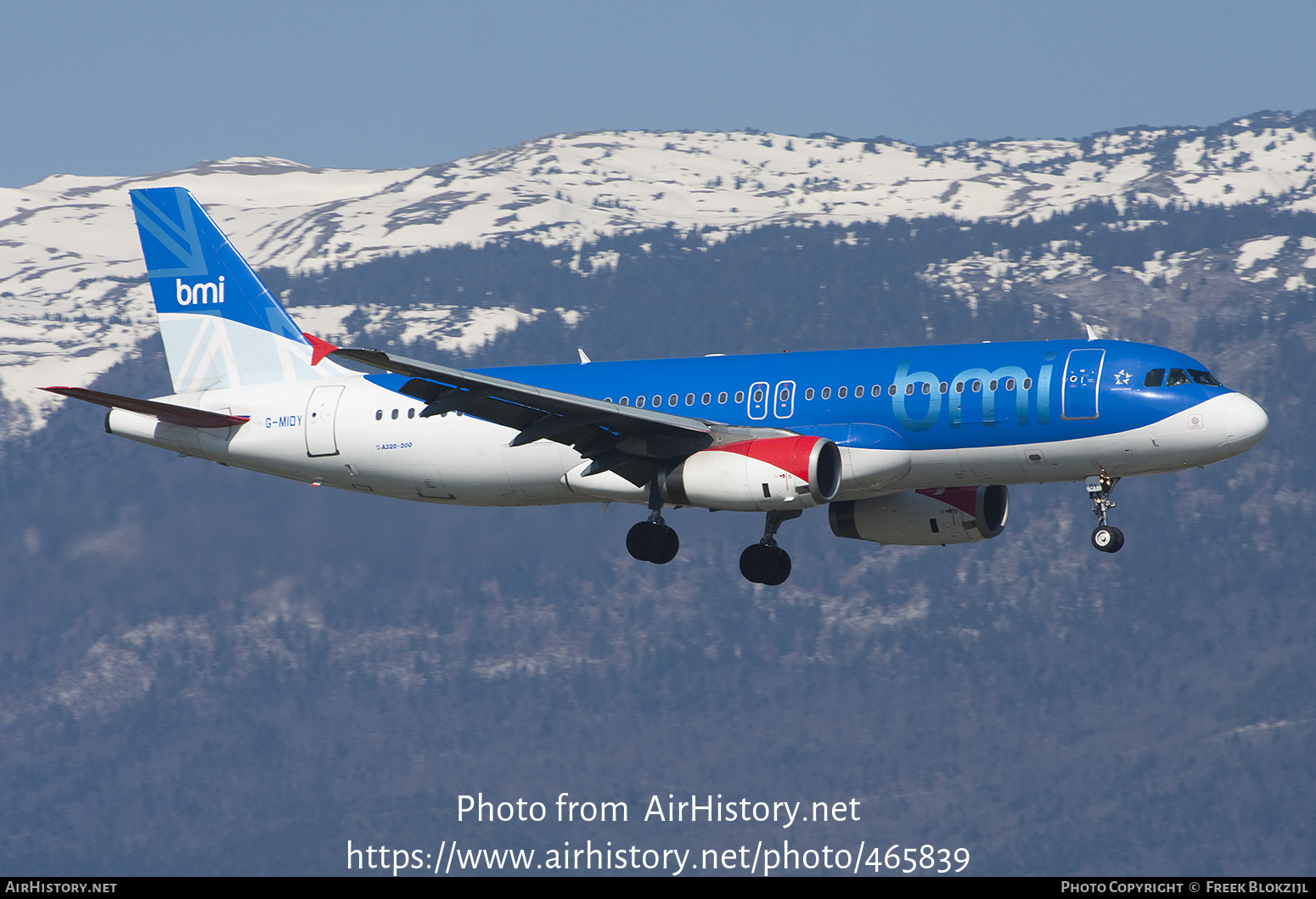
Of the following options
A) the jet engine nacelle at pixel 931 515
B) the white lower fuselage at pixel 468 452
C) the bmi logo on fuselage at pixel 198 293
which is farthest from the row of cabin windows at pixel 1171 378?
the bmi logo on fuselage at pixel 198 293

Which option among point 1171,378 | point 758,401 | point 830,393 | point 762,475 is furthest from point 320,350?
point 1171,378

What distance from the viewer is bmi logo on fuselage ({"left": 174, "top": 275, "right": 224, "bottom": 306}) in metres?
57.1

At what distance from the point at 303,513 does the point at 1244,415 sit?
162 m

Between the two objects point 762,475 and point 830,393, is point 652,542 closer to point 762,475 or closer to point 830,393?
point 762,475

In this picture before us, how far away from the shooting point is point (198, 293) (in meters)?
57.3

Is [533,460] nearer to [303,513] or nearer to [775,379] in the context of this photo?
[775,379]

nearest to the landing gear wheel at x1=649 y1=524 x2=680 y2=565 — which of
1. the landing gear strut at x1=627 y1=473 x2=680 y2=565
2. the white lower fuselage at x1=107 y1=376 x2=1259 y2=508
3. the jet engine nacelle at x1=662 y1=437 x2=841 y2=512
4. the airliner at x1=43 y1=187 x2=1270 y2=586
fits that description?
the landing gear strut at x1=627 y1=473 x2=680 y2=565

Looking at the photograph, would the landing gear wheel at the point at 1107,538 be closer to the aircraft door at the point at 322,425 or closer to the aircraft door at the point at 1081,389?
the aircraft door at the point at 1081,389

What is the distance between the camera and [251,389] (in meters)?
55.1

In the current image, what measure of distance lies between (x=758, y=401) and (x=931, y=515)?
696 centimetres

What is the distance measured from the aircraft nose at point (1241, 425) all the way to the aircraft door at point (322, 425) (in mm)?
24447

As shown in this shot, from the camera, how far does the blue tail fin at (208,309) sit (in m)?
55.8
